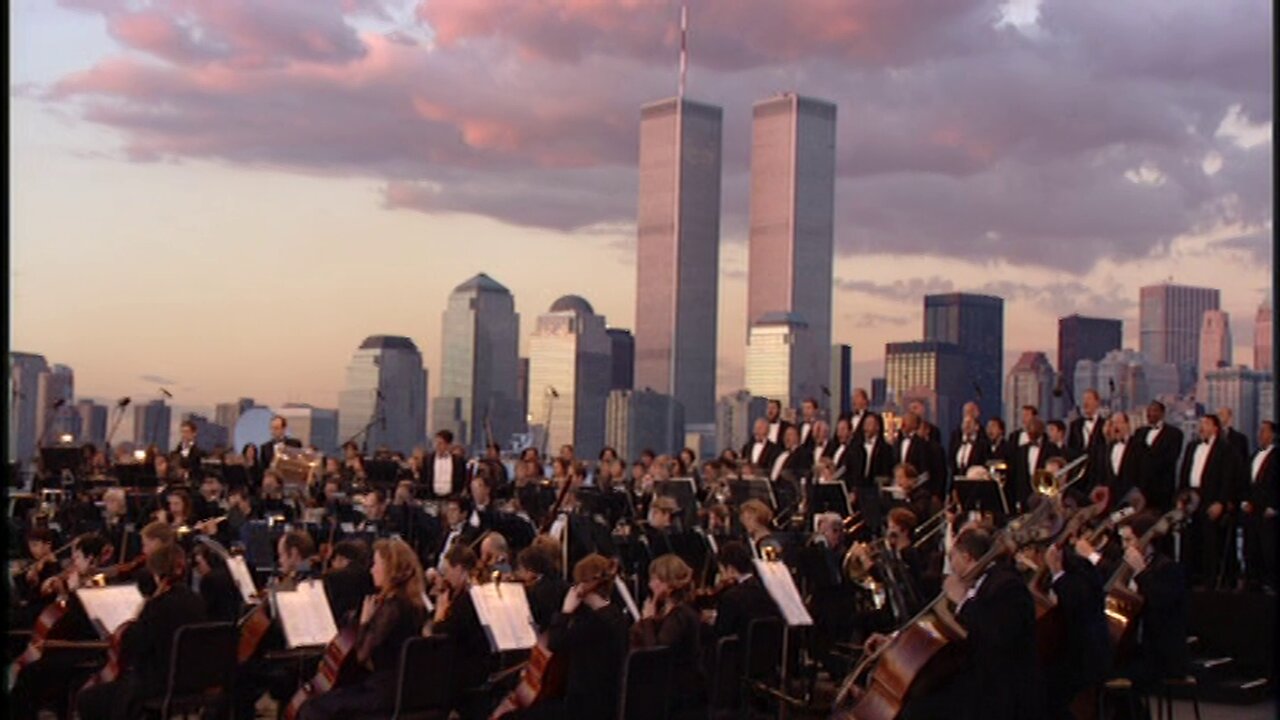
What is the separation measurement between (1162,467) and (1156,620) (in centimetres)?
715

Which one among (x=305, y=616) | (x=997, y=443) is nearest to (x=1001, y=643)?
(x=305, y=616)

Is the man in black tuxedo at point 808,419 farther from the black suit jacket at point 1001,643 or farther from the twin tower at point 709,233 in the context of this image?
the twin tower at point 709,233

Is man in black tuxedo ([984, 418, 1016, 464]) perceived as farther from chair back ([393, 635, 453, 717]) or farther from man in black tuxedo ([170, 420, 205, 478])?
chair back ([393, 635, 453, 717])

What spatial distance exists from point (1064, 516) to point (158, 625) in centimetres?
561

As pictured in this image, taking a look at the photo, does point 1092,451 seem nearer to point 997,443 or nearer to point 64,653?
point 997,443

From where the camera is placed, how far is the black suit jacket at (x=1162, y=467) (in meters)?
18.8

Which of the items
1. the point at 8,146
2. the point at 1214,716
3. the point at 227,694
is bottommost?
the point at 1214,716

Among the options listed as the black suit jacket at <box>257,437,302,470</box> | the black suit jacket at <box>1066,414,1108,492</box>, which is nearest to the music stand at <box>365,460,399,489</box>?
the black suit jacket at <box>257,437,302,470</box>

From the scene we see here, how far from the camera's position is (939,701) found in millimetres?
9609

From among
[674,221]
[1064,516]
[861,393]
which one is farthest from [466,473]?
[674,221]

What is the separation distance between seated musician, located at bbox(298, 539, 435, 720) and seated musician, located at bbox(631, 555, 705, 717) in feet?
4.74

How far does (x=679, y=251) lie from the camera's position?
272 feet

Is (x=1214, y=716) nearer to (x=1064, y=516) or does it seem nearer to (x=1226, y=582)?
(x=1226, y=582)

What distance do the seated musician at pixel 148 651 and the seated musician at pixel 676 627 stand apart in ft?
8.57
